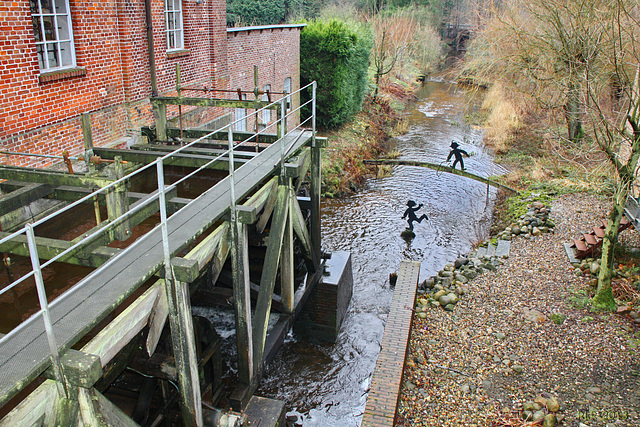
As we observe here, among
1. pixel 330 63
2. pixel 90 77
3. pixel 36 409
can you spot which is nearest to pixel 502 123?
pixel 330 63

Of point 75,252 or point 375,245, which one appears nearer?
point 75,252

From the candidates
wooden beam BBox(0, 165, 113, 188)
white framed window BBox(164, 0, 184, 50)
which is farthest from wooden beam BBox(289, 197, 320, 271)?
white framed window BBox(164, 0, 184, 50)

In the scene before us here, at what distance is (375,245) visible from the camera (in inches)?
496

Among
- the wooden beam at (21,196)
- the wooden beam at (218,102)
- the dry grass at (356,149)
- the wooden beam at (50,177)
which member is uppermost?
the wooden beam at (218,102)

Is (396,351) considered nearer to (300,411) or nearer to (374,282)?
(300,411)

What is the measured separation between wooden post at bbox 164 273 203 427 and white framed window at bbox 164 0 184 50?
8.21 meters

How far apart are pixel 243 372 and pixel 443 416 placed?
265 centimetres

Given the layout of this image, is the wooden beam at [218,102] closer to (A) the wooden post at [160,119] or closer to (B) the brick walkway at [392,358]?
(A) the wooden post at [160,119]

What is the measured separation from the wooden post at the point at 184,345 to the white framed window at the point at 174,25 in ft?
26.9

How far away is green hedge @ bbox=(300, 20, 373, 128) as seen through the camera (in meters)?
18.9

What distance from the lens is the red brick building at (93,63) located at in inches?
272

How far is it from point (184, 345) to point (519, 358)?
17.4 ft

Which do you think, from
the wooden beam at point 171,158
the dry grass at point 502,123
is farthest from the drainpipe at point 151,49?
the dry grass at point 502,123

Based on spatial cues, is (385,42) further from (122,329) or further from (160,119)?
(122,329)
